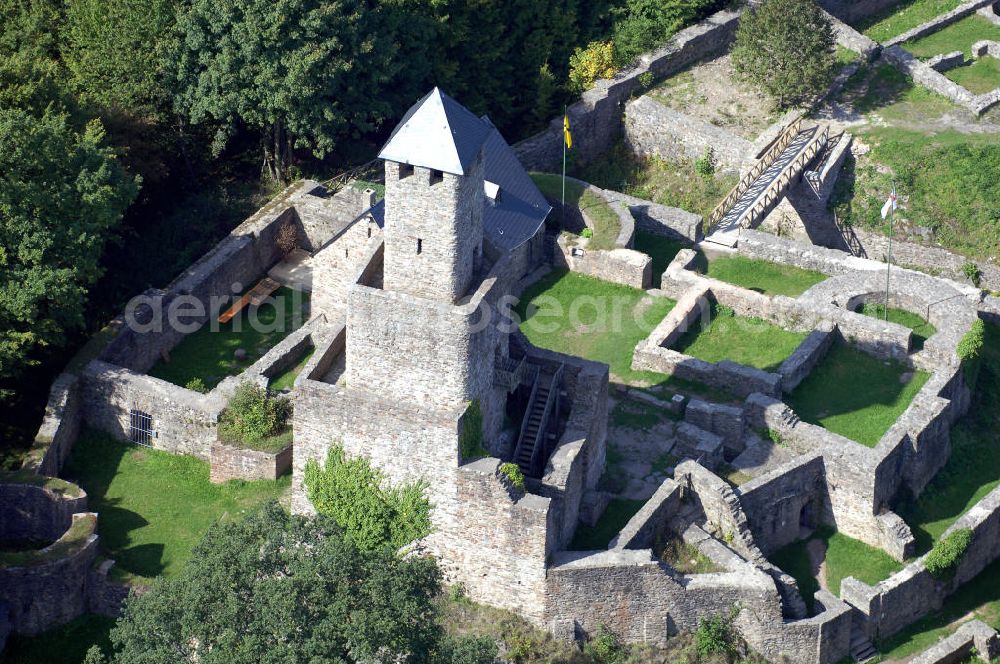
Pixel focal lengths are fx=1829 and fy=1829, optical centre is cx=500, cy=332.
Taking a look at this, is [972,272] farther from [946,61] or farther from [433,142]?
[433,142]

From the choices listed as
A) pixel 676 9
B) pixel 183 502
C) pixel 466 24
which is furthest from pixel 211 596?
pixel 676 9

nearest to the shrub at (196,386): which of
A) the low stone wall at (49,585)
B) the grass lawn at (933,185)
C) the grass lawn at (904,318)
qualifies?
the low stone wall at (49,585)

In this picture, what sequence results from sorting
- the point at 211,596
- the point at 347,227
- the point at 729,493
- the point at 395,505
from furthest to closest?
the point at 347,227
the point at 729,493
the point at 395,505
the point at 211,596

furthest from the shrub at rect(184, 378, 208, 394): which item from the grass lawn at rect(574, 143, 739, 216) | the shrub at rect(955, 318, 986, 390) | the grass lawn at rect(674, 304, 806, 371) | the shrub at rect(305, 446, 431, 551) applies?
the shrub at rect(955, 318, 986, 390)

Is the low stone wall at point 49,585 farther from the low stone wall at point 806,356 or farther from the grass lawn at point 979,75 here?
the grass lawn at point 979,75

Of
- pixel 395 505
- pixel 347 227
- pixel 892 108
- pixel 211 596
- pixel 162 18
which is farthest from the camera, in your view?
pixel 892 108

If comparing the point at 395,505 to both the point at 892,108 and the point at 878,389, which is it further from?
the point at 892,108

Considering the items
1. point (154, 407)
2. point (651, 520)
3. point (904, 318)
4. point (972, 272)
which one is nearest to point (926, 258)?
point (972, 272)
